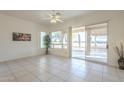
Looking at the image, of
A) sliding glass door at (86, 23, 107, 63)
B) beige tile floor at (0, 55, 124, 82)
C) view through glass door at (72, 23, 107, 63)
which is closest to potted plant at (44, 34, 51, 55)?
view through glass door at (72, 23, 107, 63)

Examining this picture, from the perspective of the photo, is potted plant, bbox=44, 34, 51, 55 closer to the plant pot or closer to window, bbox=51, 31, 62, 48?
window, bbox=51, 31, 62, 48

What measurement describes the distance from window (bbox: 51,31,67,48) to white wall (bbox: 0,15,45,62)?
1.25m

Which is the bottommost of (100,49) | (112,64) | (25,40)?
(112,64)

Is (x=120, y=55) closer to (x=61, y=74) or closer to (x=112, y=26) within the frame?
(x=112, y=26)

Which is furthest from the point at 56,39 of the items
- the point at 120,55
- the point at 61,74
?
the point at 61,74

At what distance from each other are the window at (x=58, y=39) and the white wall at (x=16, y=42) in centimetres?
125
